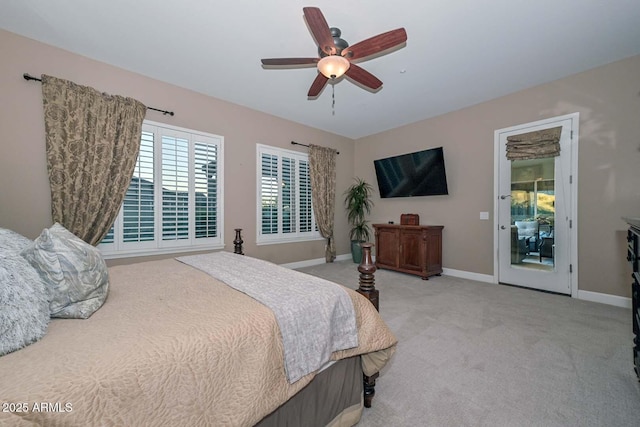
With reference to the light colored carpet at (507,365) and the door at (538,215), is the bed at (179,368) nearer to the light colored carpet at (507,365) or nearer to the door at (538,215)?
the light colored carpet at (507,365)

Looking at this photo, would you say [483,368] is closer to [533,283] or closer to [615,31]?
[533,283]

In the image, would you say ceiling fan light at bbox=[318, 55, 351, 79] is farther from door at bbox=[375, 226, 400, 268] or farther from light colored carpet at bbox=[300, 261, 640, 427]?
door at bbox=[375, 226, 400, 268]

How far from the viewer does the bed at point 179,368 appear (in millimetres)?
663

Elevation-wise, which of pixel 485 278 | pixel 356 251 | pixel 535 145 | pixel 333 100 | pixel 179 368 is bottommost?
pixel 485 278

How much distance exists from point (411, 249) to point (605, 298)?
230 centimetres

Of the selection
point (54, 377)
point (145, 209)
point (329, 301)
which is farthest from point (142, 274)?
point (145, 209)

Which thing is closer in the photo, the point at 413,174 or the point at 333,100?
the point at 333,100

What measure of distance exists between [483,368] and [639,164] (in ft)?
10.0

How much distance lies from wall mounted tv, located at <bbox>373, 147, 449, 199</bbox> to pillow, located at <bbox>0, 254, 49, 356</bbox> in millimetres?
4738

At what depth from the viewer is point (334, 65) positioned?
2250mm

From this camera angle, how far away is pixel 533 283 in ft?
11.8

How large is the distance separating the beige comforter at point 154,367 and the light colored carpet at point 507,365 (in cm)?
75

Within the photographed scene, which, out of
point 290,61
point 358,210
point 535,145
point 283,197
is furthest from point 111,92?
point 535,145

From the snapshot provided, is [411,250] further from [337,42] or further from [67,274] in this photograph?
[67,274]
